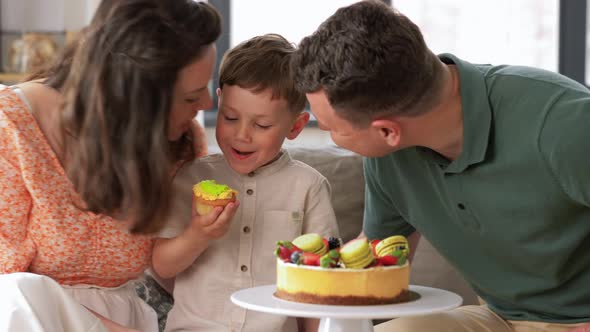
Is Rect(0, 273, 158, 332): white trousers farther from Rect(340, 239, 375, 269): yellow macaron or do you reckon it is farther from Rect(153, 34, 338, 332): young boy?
Rect(340, 239, 375, 269): yellow macaron

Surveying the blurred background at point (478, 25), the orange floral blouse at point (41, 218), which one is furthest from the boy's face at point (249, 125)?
the blurred background at point (478, 25)

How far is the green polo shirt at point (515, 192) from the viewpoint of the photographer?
6.02 feet

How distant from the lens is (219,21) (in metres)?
1.96

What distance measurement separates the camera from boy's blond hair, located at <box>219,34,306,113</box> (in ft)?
6.84

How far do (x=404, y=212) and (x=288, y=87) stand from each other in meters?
0.45

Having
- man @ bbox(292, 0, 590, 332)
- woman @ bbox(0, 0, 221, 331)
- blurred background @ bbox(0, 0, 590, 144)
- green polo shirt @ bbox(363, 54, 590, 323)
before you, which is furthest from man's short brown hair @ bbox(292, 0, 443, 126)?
blurred background @ bbox(0, 0, 590, 144)

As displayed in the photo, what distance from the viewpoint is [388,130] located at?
192cm

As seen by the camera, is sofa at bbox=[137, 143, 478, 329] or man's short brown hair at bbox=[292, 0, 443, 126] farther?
sofa at bbox=[137, 143, 478, 329]

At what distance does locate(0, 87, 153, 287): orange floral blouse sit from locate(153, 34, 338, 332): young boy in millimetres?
170

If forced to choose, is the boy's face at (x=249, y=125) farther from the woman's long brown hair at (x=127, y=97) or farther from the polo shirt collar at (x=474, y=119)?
the polo shirt collar at (x=474, y=119)

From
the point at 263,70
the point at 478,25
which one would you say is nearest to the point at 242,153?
the point at 263,70

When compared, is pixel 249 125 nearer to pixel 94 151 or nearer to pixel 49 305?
pixel 94 151

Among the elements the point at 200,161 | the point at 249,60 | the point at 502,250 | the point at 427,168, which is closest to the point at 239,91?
the point at 249,60

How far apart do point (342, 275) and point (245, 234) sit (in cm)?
55
